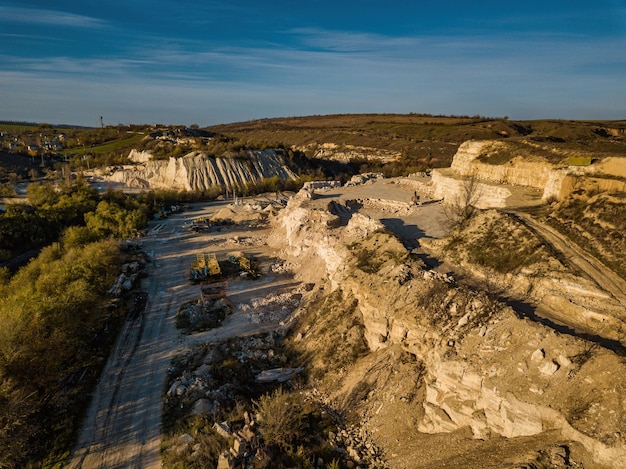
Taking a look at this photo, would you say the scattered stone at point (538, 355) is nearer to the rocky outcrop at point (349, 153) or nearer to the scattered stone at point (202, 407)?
the scattered stone at point (202, 407)

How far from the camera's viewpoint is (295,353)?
1736 cm

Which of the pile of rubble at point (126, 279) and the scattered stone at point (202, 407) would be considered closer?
the scattered stone at point (202, 407)

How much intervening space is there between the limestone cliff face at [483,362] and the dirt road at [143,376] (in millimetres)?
8002

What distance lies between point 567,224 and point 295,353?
518 inches

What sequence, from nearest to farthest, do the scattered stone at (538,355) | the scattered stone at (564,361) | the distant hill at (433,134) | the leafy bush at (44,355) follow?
the scattered stone at (564,361) → the scattered stone at (538,355) → the leafy bush at (44,355) → the distant hill at (433,134)

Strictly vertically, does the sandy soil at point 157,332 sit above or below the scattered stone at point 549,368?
below

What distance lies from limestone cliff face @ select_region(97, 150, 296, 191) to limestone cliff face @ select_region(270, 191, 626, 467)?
4370 cm

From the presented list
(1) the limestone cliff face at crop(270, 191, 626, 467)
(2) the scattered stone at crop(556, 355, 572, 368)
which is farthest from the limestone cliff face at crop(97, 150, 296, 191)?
(2) the scattered stone at crop(556, 355, 572, 368)

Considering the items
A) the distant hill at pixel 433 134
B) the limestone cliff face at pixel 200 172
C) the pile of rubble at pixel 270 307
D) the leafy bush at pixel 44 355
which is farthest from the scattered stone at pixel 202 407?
the distant hill at pixel 433 134

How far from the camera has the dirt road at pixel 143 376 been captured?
12405 millimetres

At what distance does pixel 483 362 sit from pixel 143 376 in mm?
13687

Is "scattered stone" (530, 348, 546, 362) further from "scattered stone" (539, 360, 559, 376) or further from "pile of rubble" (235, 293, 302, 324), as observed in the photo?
"pile of rubble" (235, 293, 302, 324)

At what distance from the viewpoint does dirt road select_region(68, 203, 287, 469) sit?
488 inches

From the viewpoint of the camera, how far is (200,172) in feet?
186
